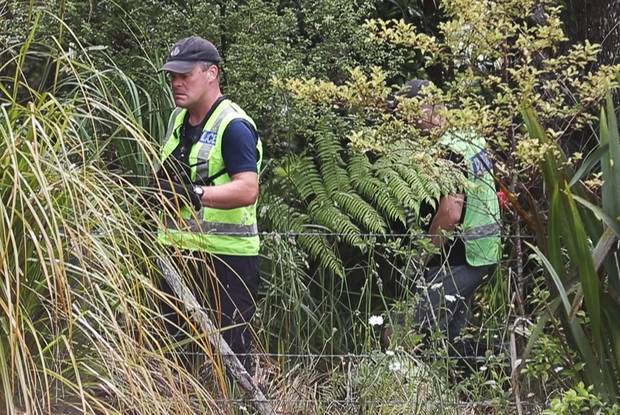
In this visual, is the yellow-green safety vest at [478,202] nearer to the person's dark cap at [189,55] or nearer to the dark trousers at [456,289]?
the dark trousers at [456,289]

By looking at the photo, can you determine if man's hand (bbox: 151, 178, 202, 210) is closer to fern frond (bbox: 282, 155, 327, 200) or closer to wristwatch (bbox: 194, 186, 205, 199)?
wristwatch (bbox: 194, 186, 205, 199)

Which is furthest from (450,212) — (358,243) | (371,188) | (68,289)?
(68,289)

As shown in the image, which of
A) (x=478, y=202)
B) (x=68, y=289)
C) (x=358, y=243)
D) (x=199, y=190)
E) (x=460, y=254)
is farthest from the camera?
(x=460, y=254)

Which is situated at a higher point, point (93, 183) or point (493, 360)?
point (93, 183)

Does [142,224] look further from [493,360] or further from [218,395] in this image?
[493,360]

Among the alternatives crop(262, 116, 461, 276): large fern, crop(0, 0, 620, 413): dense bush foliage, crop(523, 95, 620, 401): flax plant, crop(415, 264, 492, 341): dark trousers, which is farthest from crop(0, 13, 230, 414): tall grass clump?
crop(262, 116, 461, 276): large fern

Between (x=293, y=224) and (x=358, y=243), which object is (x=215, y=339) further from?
(x=293, y=224)

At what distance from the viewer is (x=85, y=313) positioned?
11.7 feet

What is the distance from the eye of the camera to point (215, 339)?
13.6ft

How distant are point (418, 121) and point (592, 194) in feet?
2.27

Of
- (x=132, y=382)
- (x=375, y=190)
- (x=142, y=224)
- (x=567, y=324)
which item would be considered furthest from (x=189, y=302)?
(x=375, y=190)

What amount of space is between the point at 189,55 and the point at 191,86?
15cm

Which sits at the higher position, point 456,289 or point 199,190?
point 199,190

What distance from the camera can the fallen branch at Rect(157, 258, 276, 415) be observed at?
4.02m
